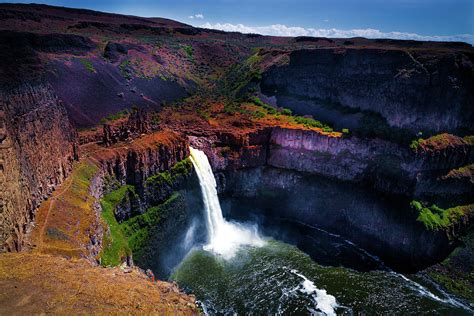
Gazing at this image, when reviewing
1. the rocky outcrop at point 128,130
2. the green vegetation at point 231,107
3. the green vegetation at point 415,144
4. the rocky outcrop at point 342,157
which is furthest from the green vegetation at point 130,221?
the green vegetation at point 415,144

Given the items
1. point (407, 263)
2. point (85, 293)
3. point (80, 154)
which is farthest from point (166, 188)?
point (407, 263)

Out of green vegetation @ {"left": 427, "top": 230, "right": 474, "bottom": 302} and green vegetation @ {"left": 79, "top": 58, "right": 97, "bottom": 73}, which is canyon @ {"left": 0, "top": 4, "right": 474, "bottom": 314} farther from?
green vegetation @ {"left": 79, "top": 58, "right": 97, "bottom": 73}

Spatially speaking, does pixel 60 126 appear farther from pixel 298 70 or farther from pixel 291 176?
pixel 298 70

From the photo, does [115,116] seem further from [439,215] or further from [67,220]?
[439,215]

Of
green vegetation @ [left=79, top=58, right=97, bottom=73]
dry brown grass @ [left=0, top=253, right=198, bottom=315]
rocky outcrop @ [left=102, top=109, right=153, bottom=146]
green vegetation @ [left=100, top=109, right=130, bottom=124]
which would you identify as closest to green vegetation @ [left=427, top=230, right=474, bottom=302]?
dry brown grass @ [left=0, top=253, right=198, bottom=315]

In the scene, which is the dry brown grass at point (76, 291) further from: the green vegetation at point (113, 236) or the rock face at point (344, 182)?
the rock face at point (344, 182)
